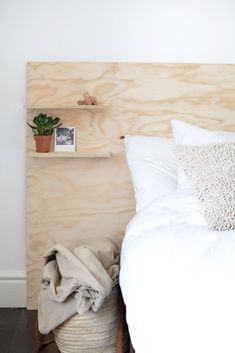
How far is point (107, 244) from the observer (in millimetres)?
2199

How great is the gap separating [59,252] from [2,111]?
3.28 ft

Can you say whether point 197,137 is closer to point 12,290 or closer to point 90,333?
point 90,333

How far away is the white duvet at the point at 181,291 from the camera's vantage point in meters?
0.93

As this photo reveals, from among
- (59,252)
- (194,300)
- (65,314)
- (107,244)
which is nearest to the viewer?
(194,300)

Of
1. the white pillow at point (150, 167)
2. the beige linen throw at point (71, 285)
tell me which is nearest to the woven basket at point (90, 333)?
the beige linen throw at point (71, 285)

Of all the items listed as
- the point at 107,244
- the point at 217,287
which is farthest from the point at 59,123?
the point at 217,287

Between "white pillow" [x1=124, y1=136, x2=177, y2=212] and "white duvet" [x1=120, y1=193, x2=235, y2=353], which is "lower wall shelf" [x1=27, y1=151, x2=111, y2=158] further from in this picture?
"white duvet" [x1=120, y1=193, x2=235, y2=353]

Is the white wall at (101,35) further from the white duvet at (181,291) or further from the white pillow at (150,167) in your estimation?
the white duvet at (181,291)

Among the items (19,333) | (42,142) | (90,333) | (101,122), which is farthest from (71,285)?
(101,122)

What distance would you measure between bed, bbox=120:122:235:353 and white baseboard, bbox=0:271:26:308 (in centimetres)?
111

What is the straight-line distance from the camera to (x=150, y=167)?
2.12m

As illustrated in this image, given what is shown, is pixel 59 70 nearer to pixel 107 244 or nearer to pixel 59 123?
pixel 59 123

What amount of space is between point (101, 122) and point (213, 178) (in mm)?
961

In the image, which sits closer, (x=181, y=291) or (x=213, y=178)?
(x=181, y=291)
